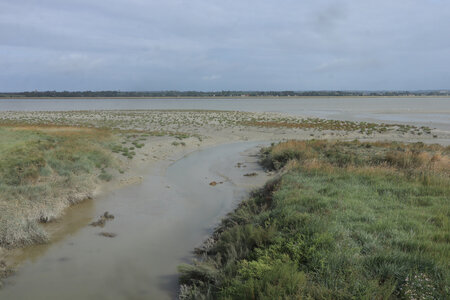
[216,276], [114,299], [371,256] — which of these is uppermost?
[371,256]

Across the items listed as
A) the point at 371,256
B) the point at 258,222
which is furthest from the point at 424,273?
the point at 258,222

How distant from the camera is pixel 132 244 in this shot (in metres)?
9.20

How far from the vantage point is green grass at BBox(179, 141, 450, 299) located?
184 inches

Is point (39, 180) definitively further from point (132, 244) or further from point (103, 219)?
point (132, 244)

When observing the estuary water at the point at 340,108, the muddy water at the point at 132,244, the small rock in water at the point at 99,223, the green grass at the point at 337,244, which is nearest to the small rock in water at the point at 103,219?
the small rock in water at the point at 99,223

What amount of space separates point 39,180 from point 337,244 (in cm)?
1143

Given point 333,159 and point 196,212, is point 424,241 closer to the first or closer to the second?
point 196,212

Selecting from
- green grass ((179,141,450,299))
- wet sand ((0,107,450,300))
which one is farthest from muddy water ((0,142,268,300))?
green grass ((179,141,450,299))

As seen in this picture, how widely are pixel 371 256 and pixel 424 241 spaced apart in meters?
1.26

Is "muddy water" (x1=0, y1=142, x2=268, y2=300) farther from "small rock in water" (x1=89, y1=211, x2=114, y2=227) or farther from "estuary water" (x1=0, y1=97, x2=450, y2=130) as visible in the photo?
"estuary water" (x1=0, y1=97, x2=450, y2=130)

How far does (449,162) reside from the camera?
13.7 m

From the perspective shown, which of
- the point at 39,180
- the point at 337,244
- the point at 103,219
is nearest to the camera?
the point at 337,244

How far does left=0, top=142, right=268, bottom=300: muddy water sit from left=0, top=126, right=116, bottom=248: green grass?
60 centimetres

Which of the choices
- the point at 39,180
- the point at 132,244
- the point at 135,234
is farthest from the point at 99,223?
the point at 39,180
